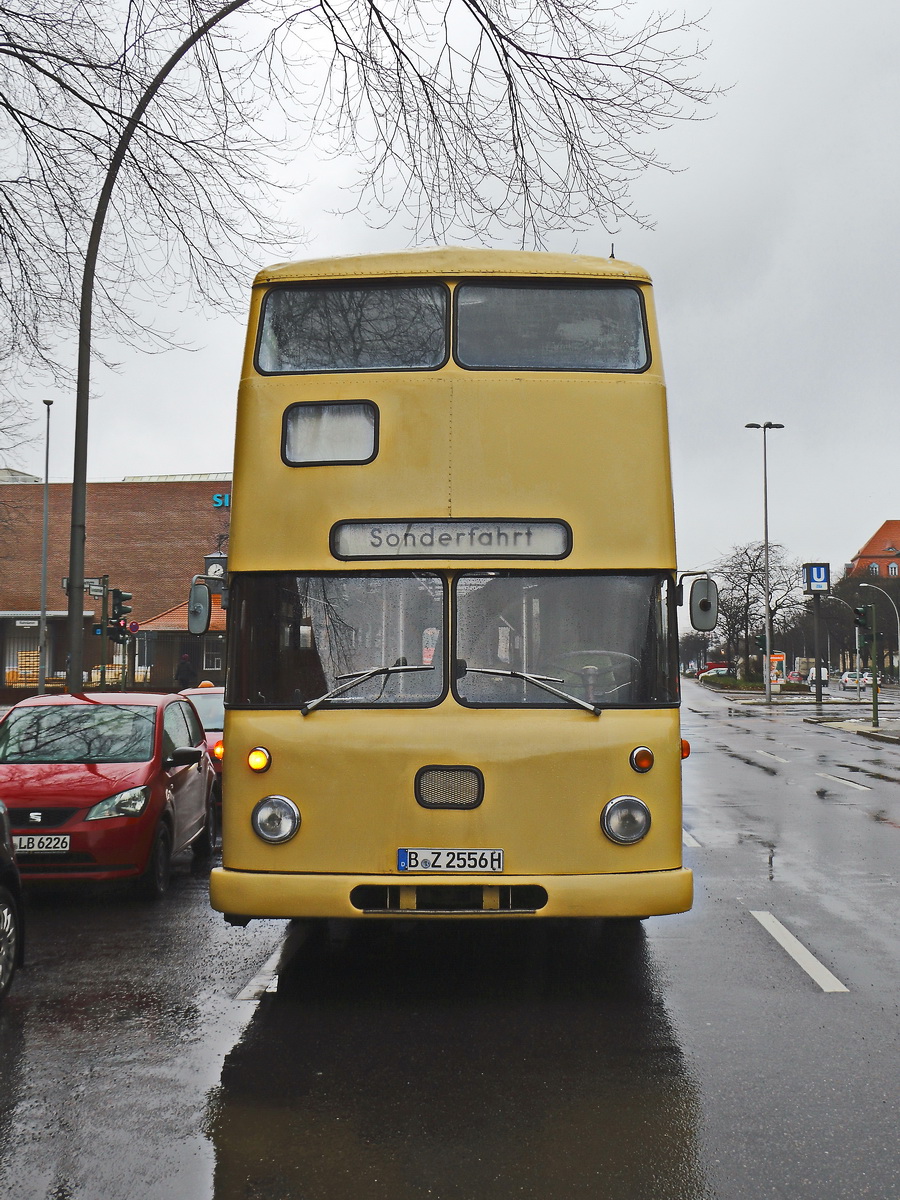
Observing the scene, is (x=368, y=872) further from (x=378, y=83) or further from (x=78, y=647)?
(x=78, y=647)

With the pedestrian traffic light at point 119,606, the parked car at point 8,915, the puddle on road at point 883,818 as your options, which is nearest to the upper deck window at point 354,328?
the parked car at point 8,915

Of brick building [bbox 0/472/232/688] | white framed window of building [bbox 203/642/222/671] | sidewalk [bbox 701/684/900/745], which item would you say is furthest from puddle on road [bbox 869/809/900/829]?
brick building [bbox 0/472/232/688]

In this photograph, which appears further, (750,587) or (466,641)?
(750,587)

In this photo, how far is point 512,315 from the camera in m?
6.42

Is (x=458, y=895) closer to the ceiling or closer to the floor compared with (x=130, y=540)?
closer to the floor

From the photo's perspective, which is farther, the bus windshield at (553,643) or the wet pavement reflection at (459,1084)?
the bus windshield at (553,643)

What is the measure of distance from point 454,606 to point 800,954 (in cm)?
313

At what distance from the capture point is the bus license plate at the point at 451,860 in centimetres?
589

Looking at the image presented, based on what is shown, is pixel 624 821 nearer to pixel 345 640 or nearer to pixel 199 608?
pixel 345 640

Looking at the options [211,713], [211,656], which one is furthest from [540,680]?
[211,656]

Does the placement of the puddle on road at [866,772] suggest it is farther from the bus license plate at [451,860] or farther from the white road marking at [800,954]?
the bus license plate at [451,860]

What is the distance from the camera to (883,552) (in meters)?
134

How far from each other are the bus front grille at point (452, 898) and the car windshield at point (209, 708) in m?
9.16

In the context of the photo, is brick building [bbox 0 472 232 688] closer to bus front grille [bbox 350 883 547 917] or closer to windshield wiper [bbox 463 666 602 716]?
windshield wiper [bbox 463 666 602 716]
